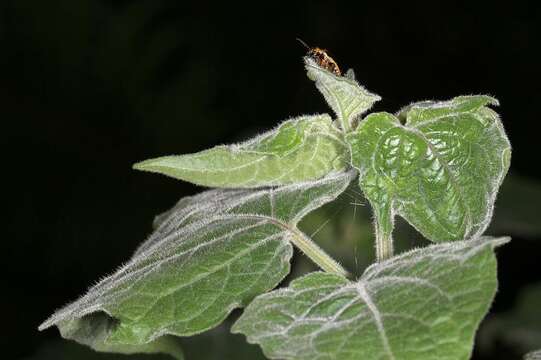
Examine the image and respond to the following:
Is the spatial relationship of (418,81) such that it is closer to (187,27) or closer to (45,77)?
(187,27)

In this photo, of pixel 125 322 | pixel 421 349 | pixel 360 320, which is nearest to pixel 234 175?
pixel 125 322

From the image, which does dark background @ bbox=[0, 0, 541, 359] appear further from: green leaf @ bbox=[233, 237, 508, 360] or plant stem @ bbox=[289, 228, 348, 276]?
green leaf @ bbox=[233, 237, 508, 360]

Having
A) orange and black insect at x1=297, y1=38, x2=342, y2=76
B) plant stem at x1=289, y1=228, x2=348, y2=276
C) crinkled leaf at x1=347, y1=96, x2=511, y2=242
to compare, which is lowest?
plant stem at x1=289, y1=228, x2=348, y2=276

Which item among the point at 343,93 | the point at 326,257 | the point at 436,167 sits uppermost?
the point at 343,93

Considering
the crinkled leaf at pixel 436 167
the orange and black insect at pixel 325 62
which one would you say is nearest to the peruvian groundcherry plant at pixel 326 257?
the crinkled leaf at pixel 436 167

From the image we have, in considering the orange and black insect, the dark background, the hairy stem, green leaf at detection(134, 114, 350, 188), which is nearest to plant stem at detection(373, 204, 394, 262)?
the hairy stem

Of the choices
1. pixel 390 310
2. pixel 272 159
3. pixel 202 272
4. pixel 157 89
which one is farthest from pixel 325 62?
pixel 157 89

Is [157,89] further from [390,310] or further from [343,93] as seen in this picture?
[390,310]

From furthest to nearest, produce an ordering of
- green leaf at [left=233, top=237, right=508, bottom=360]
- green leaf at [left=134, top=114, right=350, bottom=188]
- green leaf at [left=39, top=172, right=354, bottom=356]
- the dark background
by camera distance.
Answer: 1. the dark background
2. green leaf at [left=134, top=114, right=350, bottom=188]
3. green leaf at [left=39, top=172, right=354, bottom=356]
4. green leaf at [left=233, top=237, right=508, bottom=360]

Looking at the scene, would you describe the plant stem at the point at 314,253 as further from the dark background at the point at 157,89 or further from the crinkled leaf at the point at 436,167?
the dark background at the point at 157,89
